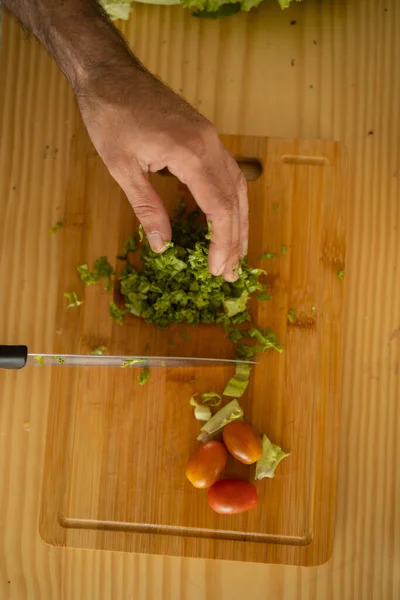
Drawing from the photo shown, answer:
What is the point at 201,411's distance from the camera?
1.95m

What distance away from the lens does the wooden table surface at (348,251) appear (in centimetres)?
200

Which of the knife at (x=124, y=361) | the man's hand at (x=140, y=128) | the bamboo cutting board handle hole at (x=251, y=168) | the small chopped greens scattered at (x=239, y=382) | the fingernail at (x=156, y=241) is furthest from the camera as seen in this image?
the bamboo cutting board handle hole at (x=251, y=168)

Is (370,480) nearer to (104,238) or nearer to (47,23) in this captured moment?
(104,238)

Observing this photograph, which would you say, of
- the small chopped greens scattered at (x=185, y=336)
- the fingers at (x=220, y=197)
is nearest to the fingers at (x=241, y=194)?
the fingers at (x=220, y=197)

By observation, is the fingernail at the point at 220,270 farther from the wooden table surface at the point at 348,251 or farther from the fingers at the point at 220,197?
the wooden table surface at the point at 348,251

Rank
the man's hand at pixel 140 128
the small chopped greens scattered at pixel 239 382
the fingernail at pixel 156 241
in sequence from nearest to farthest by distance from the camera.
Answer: the man's hand at pixel 140 128 < the fingernail at pixel 156 241 < the small chopped greens scattered at pixel 239 382

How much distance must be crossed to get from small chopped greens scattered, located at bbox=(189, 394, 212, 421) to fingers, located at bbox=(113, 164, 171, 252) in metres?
0.52

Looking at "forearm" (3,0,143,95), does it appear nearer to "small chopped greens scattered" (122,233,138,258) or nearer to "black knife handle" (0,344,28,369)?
"small chopped greens scattered" (122,233,138,258)

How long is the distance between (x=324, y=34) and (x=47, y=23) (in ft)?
3.15

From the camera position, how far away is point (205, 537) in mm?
1931

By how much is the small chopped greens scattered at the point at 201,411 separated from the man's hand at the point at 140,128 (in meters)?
0.44

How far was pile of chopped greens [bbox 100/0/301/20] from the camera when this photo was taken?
6.87 ft

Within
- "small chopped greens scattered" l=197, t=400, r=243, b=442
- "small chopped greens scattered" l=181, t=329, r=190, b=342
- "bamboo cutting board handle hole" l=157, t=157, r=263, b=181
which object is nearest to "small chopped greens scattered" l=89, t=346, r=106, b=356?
"small chopped greens scattered" l=181, t=329, r=190, b=342

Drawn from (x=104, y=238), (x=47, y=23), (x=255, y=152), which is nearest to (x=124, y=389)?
(x=104, y=238)
